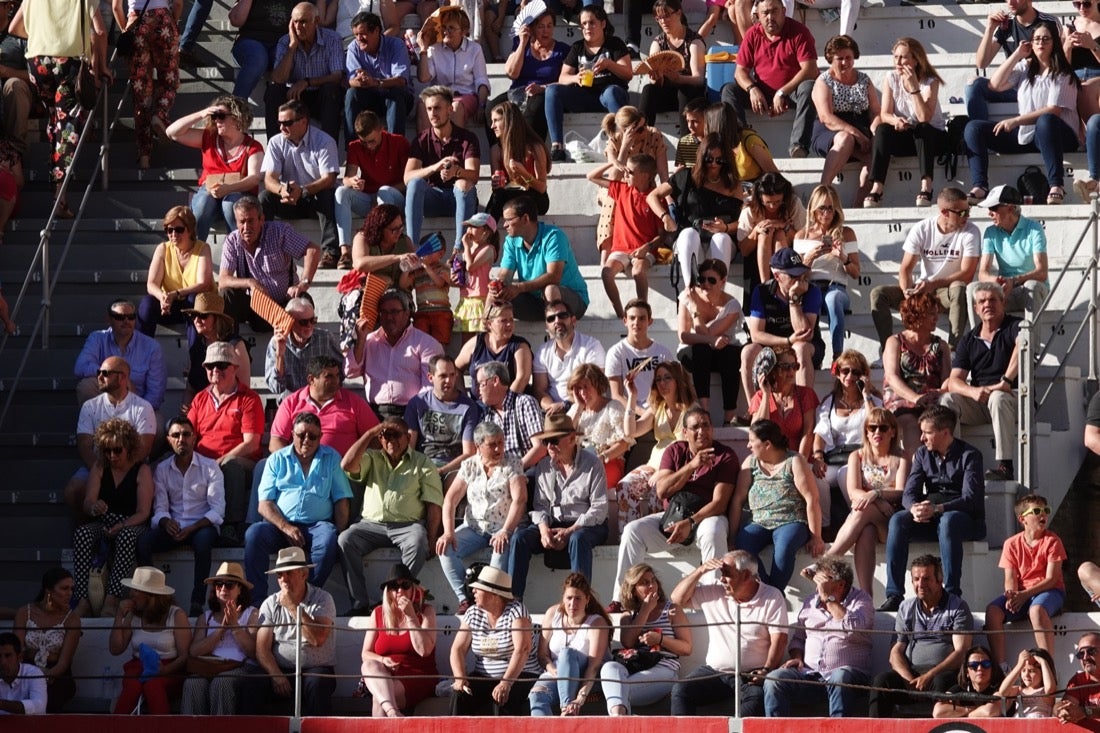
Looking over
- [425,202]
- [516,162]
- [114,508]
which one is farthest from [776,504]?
[425,202]

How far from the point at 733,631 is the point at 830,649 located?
0.56m

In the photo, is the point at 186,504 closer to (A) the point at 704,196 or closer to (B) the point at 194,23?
(A) the point at 704,196

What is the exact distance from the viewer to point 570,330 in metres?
16.2

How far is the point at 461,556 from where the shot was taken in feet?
49.0

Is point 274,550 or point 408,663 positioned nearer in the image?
point 408,663

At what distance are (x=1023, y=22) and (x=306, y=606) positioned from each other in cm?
769

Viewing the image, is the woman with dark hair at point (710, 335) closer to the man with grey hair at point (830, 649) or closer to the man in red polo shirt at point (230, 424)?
Result: the man with grey hair at point (830, 649)

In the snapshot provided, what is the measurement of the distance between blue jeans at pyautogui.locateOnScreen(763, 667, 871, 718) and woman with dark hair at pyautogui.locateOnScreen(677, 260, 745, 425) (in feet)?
8.66

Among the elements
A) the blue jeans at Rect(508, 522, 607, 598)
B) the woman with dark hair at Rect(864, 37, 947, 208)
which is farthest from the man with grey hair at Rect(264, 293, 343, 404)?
the woman with dark hair at Rect(864, 37, 947, 208)

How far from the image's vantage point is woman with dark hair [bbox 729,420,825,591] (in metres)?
14.5

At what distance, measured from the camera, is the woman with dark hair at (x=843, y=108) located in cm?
1791

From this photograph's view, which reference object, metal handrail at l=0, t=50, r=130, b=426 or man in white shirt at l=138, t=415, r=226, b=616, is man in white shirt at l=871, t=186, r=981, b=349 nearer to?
Result: man in white shirt at l=138, t=415, r=226, b=616

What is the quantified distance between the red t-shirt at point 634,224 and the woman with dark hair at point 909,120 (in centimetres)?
166

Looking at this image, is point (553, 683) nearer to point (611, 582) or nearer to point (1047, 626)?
point (611, 582)
